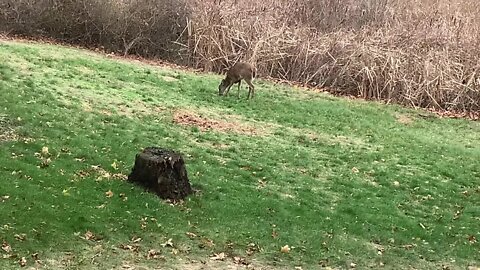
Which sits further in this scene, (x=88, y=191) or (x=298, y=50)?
(x=298, y=50)

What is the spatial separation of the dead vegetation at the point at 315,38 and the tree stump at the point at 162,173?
430 inches

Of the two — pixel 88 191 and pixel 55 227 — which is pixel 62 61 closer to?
pixel 88 191

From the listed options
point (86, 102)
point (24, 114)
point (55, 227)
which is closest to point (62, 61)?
point (86, 102)

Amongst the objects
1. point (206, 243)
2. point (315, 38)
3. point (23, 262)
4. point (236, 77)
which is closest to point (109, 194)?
point (206, 243)

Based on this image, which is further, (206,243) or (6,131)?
(6,131)

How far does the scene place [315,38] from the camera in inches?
792

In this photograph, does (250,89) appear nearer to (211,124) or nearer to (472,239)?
(211,124)

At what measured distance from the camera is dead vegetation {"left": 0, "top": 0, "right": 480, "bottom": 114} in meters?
18.2

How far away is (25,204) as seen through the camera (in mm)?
7086

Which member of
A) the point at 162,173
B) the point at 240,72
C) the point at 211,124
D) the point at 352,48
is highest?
the point at 352,48

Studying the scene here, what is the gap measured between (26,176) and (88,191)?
29.0 inches

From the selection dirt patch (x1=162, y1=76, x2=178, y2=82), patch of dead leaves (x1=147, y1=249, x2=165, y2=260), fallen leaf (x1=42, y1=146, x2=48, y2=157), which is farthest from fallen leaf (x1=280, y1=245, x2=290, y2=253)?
dirt patch (x1=162, y1=76, x2=178, y2=82)

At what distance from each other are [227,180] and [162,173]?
4.83 ft

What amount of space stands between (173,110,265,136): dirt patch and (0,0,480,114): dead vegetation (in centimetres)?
628
